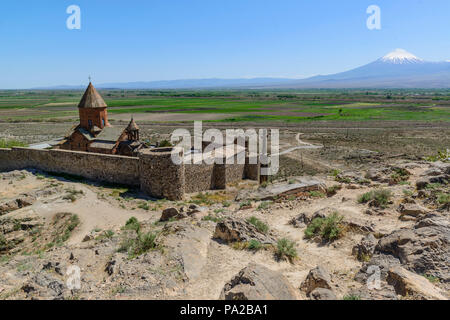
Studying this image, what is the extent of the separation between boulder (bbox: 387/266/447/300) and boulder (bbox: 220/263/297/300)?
1.67 metres

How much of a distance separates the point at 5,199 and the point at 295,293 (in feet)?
43.8

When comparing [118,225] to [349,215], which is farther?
[118,225]

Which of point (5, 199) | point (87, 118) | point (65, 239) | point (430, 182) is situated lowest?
point (65, 239)

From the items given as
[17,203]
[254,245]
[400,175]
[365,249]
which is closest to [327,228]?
[365,249]

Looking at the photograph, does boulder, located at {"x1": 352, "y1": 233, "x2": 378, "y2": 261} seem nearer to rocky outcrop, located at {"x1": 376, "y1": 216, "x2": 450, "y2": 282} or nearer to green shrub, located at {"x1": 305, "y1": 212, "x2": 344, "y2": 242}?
rocky outcrop, located at {"x1": 376, "y1": 216, "x2": 450, "y2": 282}

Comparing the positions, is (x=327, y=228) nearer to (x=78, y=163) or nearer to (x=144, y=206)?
(x=144, y=206)

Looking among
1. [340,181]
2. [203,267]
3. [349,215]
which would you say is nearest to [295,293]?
[203,267]

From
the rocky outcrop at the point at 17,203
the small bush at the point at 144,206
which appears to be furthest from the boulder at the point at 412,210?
the rocky outcrop at the point at 17,203

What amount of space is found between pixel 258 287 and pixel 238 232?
9.13ft

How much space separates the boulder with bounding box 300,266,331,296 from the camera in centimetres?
508

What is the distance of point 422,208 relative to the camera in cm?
833

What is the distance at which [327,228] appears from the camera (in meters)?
7.78

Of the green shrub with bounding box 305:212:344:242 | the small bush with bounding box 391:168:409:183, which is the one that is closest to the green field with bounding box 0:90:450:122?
the small bush with bounding box 391:168:409:183
